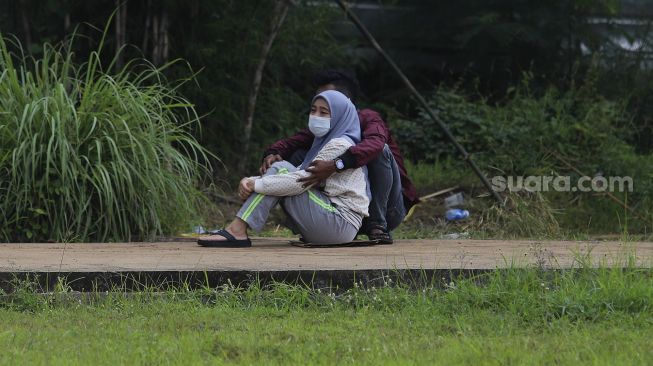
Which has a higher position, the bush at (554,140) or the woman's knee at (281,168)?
the woman's knee at (281,168)

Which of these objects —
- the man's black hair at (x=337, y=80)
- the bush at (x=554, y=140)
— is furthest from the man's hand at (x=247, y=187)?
the bush at (x=554, y=140)

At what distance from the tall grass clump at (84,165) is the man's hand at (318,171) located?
4.49ft

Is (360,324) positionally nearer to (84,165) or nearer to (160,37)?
(84,165)

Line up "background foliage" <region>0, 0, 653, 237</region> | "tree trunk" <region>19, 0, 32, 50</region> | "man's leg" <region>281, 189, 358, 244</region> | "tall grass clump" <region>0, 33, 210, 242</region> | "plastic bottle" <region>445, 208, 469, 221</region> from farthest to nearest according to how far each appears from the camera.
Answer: "tree trunk" <region>19, 0, 32, 50</region> → "background foliage" <region>0, 0, 653, 237</region> → "plastic bottle" <region>445, 208, 469, 221</region> → "tall grass clump" <region>0, 33, 210, 242</region> → "man's leg" <region>281, 189, 358, 244</region>

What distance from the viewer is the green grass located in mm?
3773

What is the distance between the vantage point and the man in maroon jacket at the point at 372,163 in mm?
5762

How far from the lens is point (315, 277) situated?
478 cm

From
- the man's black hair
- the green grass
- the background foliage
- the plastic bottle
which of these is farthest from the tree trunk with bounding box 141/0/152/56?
the green grass

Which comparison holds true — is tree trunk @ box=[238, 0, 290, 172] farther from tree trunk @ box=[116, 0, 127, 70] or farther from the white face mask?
the white face mask

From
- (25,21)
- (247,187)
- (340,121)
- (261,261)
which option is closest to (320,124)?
(340,121)

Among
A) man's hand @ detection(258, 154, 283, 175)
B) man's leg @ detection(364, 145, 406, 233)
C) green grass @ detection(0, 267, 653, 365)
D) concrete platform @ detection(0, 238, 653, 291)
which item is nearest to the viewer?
green grass @ detection(0, 267, 653, 365)

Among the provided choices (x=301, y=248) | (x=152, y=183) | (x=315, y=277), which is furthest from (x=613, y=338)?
(x=152, y=183)

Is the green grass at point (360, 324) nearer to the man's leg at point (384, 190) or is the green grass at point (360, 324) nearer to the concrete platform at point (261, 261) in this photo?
the concrete platform at point (261, 261)

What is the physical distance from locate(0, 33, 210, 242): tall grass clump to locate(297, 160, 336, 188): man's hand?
4.49ft
